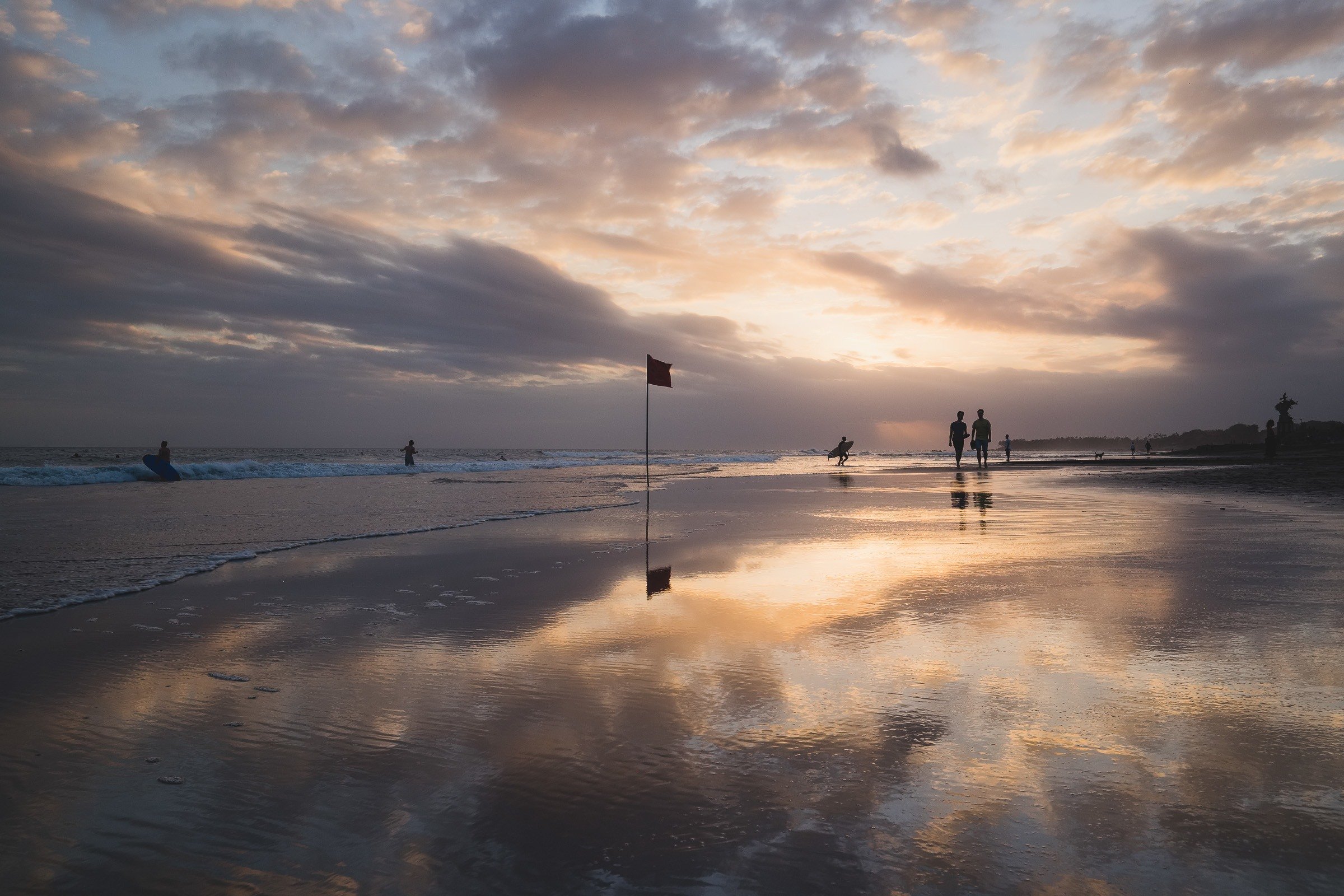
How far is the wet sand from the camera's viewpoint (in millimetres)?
2273

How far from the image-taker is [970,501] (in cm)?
1591

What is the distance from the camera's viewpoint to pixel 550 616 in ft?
19.1

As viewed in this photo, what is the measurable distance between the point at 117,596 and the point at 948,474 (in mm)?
28792

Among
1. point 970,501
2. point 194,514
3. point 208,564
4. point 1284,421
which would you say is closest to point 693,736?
point 208,564

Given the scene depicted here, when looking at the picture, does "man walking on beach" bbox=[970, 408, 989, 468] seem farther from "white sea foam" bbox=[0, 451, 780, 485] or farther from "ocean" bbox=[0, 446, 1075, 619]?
"white sea foam" bbox=[0, 451, 780, 485]

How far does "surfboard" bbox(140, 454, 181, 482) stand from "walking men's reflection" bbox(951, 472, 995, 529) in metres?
31.3

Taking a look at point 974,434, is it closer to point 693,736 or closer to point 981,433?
point 981,433

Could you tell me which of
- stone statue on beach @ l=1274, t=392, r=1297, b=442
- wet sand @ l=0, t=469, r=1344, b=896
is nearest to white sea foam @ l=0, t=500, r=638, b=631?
wet sand @ l=0, t=469, r=1344, b=896

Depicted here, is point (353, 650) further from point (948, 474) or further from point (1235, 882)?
point (948, 474)

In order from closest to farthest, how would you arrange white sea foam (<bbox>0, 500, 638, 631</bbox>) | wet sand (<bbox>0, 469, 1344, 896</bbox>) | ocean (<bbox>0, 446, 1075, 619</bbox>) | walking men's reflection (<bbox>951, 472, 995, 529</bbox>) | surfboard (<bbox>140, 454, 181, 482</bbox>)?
wet sand (<bbox>0, 469, 1344, 896</bbox>), white sea foam (<bbox>0, 500, 638, 631</bbox>), ocean (<bbox>0, 446, 1075, 619</bbox>), walking men's reflection (<bbox>951, 472, 995, 529</bbox>), surfboard (<bbox>140, 454, 181, 482</bbox>)

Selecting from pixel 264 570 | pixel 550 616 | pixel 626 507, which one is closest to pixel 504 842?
pixel 550 616

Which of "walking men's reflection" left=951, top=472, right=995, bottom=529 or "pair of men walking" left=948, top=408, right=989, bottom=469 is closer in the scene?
"walking men's reflection" left=951, top=472, right=995, bottom=529

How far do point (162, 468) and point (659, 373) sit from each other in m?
22.5

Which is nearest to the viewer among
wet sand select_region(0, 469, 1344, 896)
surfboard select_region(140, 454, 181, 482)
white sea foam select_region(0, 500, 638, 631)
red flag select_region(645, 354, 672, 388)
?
wet sand select_region(0, 469, 1344, 896)
